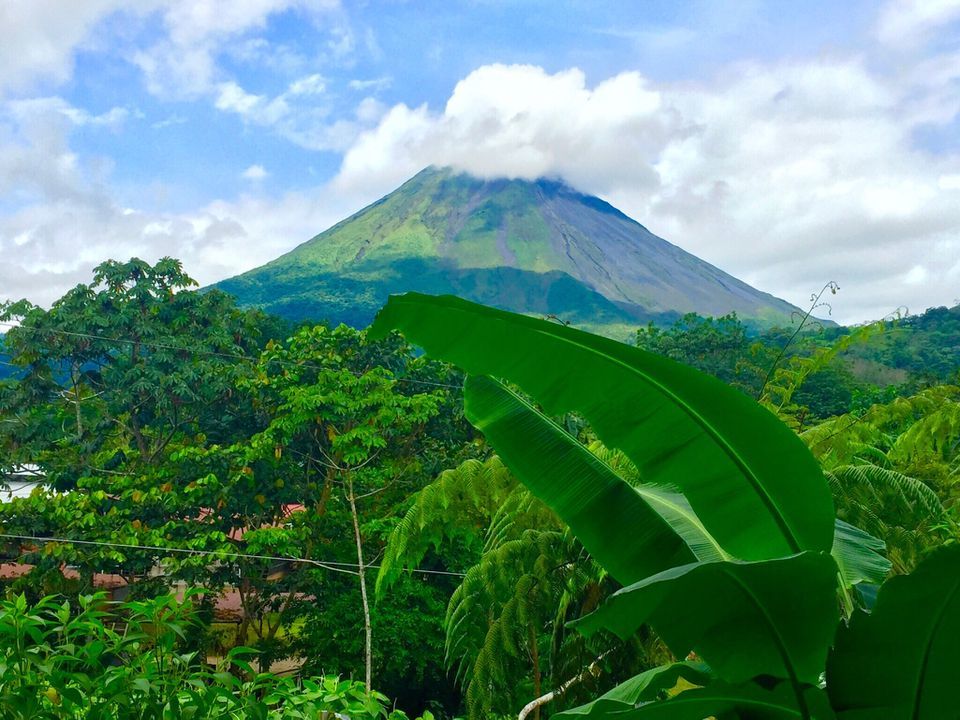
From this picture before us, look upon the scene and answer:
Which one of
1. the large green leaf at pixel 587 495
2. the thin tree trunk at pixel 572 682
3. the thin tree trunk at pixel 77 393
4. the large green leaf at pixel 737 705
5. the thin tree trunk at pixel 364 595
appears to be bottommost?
the thin tree trunk at pixel 364 595

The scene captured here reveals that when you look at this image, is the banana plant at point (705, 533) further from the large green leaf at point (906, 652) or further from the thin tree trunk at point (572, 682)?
the thin tree trunk at point (572, 682)

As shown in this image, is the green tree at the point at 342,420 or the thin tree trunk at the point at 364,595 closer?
the thin tree trunk at the point at 364,595

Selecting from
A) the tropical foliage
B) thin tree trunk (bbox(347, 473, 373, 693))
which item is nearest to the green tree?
thin tree trunk (bbox(347, 473, 373, 693))

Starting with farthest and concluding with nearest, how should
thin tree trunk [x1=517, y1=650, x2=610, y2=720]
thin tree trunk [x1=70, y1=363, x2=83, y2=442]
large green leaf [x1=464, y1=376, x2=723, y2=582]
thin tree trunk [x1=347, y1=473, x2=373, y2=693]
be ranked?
thin tree trunk [x1=70, y1=363, x2=83, y2=442], thin tree trunk [x1=347, y1=473, x2=373, y2=693], thin tree trunk [x1=517, y1=650, x2=610, y2=720], large green leaf [x1=464, y1=376, x2=723, y2=582]

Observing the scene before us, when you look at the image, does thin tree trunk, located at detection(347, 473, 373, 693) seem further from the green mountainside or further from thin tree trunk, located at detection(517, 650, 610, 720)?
the green mountainside

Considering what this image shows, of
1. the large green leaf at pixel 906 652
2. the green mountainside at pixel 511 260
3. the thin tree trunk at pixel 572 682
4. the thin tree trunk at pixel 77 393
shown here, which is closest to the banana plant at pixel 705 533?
the large green leaf at pixel 906 652

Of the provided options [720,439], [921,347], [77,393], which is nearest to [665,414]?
[720,439]

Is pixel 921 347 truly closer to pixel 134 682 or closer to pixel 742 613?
pixel 742 613
